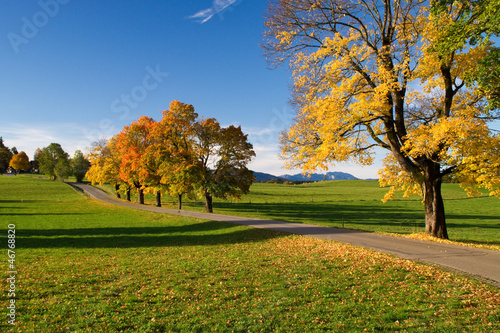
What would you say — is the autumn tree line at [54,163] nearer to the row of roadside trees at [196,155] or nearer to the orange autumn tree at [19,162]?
the orange autumn tree at [19,162]

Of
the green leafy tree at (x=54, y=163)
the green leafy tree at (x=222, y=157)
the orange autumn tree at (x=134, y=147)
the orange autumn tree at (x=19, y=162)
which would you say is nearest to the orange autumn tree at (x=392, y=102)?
the green leafy tree at (x=222, y=157)

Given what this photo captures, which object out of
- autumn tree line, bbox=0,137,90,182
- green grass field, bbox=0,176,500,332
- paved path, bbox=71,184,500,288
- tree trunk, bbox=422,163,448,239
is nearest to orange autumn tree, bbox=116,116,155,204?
green grass field, bbox=0,176,500,332

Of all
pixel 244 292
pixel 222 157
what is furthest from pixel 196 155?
pixel 244 292

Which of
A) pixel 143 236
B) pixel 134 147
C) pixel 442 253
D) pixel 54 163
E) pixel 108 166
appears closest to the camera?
pixel 442 253

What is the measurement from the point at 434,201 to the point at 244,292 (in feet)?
37.7

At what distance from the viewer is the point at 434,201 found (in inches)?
548

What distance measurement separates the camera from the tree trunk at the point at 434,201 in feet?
45.3

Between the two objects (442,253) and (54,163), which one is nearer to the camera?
(442,253)

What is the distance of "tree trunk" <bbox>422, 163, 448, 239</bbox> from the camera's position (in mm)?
13820

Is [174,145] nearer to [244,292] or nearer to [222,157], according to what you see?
[222,157]

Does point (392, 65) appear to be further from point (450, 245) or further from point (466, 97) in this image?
point (450, 245)

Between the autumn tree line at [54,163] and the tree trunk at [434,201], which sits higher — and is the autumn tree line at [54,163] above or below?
above

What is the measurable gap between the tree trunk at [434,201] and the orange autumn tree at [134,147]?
3026 centimetres

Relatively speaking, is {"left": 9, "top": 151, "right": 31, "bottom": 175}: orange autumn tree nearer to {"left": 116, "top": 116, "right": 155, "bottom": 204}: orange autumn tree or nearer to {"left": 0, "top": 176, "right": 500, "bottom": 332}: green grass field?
{"left": 116, "top": 116, "right": 155, "bottom": 204}: orange autumn tree
